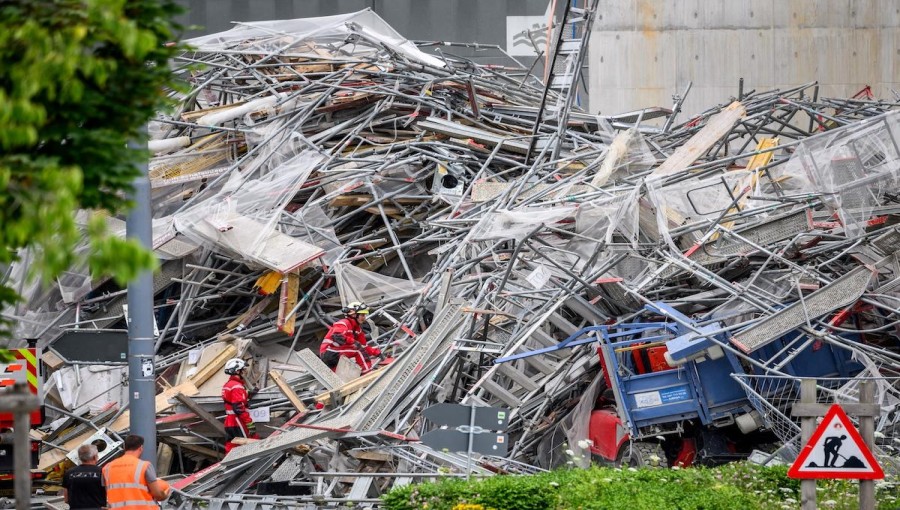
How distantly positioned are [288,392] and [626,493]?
244 inches

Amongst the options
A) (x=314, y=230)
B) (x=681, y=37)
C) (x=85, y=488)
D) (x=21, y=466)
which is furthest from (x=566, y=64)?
(x=21, y=466)

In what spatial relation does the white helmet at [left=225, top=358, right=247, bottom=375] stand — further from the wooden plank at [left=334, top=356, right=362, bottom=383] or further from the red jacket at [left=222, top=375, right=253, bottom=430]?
the wooden plank at [left=334, top=356, right=362, bottom=383]

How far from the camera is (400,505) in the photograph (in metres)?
10.6

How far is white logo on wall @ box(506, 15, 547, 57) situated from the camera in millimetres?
30078

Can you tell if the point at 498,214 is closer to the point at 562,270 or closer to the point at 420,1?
the point at 562,270

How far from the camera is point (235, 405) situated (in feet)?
49.5

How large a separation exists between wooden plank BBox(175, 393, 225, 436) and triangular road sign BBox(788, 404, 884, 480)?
845 cm

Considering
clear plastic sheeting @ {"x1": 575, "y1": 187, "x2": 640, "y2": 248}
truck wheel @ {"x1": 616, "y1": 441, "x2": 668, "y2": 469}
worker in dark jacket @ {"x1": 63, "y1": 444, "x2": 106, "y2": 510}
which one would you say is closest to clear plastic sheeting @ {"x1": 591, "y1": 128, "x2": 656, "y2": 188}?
clear plastic sheeting @ {"x1": 575, "y1": 187, "x2": 640, "y2": 248}

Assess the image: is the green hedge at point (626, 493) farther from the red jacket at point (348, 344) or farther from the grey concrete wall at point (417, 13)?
the grey concrete wall at point (417, 13)

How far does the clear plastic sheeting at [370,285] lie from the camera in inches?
695

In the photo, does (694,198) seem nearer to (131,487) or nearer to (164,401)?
(164,401)

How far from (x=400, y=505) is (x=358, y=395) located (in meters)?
3.74

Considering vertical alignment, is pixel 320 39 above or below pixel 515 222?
above

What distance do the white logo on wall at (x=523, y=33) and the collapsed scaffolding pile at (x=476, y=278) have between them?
27.3ft
